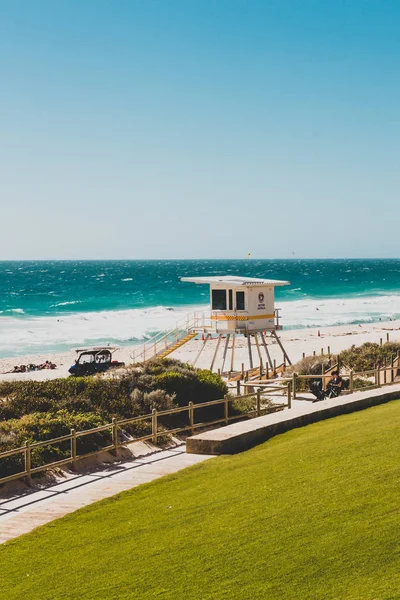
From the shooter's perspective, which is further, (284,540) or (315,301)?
(315,301)

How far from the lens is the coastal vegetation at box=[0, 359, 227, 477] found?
15.7m

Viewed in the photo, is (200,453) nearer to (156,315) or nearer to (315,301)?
(156,315)

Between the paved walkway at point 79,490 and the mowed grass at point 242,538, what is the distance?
51cm

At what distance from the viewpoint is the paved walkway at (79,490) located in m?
11.2

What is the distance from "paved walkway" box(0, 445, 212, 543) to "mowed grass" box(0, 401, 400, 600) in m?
0.51

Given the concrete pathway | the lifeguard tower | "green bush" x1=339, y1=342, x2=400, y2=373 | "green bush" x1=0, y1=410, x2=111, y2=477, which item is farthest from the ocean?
the concrete pathway

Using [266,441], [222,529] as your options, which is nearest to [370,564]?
[222,529]

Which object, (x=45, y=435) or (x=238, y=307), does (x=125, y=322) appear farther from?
(x=45, y=435)

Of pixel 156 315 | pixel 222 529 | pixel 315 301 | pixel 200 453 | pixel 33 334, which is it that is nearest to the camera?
pixel 222 529

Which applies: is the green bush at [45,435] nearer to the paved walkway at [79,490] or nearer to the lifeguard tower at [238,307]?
the paved walkway at [79,490]

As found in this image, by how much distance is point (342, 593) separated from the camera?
748 centimetres

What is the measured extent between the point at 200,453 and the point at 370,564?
23.5 feet

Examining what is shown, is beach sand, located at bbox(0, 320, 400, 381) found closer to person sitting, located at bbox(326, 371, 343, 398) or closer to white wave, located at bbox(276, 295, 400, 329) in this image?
white wave, located at bbox(276, 295, 400, 329)

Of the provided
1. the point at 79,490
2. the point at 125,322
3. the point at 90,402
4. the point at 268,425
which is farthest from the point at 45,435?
the point at 125,322
